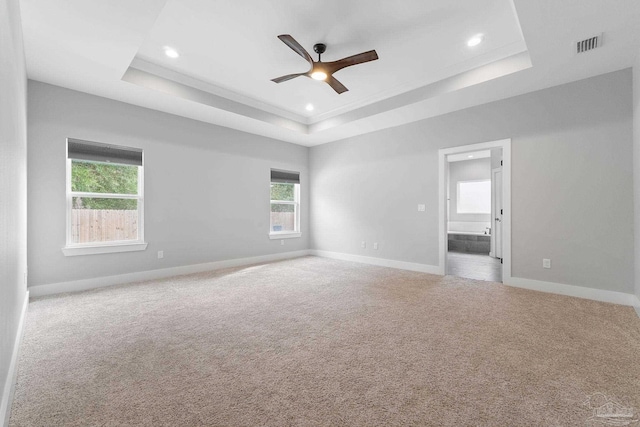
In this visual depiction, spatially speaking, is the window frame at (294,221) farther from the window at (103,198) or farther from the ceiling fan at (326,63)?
the ceiling fan at (326,63)

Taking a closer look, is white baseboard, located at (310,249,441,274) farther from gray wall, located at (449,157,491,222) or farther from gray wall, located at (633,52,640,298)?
gray wall, located at (449,157,491,222)

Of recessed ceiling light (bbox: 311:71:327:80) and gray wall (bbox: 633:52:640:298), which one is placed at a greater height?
recessed ceiling light (bbox: 311:71:327:80)

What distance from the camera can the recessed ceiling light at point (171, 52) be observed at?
3.23 m

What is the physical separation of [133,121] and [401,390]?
479 centimetres

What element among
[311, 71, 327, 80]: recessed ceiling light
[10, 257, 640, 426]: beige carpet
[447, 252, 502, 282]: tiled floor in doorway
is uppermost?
[311, 71, 327, 80]: recessed ceiling light

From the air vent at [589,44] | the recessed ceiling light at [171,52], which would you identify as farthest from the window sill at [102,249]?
the air vent at [589,44]

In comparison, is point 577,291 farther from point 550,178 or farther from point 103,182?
point 103,182

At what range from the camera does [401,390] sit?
1609 mm

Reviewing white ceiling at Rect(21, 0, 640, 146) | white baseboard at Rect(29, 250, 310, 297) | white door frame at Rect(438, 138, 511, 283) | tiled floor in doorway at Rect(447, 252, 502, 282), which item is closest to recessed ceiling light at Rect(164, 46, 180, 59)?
white ceiling at Rect(21, 0, 640, 146)

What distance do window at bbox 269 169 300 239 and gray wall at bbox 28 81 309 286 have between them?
0.63 ft

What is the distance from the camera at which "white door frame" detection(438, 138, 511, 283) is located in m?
3.97

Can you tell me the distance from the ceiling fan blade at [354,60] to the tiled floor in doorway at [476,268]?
3.66 meters

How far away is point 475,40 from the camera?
3074 mm

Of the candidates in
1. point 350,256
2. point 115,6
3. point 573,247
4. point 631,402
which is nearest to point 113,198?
point 115,6
